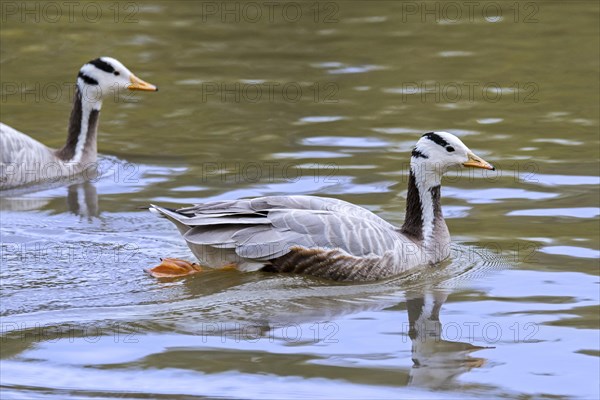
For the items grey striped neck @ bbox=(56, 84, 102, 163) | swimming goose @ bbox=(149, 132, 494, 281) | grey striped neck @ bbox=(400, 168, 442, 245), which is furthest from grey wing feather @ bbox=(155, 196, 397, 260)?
grey striped neck @ bbox=(56, 84, 102, 163)

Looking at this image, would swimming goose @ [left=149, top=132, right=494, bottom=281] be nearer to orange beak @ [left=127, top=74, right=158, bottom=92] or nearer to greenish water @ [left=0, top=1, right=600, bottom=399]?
greenish water @ [left=0, top=1, right=600, bottom=399]

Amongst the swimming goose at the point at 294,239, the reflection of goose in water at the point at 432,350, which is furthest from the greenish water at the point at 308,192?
the swimming goose at the point at 294,239

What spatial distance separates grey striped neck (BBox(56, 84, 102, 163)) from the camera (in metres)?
15.8

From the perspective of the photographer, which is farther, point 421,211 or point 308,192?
point 308,192

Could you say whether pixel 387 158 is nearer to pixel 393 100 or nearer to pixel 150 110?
pixel 393 100

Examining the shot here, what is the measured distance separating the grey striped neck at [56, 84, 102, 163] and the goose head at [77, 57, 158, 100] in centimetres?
10

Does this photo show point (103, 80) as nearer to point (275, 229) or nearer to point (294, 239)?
point (275, 229)

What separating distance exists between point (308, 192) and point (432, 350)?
4.66 metres

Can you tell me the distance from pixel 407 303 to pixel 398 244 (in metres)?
0.98

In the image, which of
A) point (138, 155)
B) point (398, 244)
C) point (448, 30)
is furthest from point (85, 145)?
point (448, 30)

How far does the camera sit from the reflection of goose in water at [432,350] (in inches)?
352

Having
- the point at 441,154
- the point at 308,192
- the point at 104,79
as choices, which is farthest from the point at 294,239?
the point at 104,79

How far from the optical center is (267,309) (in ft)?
34.5

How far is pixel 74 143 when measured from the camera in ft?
52.0
